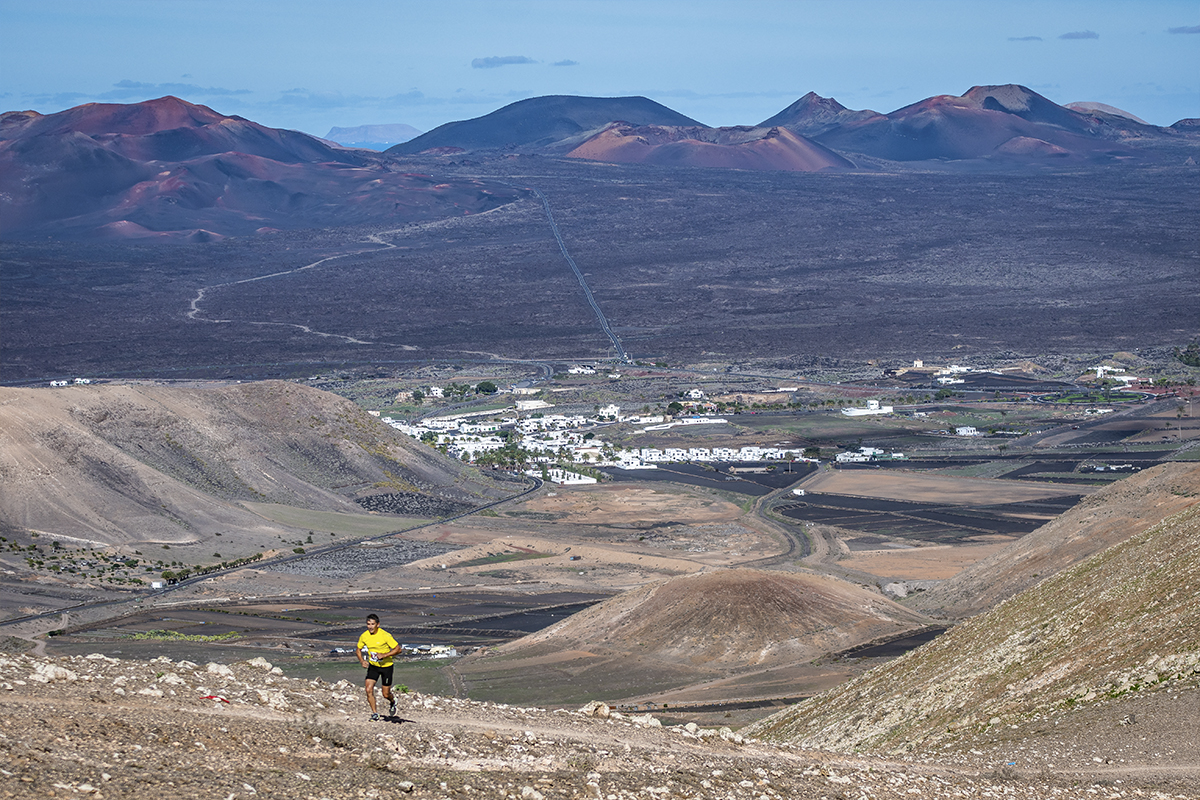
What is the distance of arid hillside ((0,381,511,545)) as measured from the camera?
5488cm

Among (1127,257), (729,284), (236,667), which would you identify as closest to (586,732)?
(236,667)

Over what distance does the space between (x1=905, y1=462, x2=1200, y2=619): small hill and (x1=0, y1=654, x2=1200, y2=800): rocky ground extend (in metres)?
23.0

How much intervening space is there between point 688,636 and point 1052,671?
18.0 metres

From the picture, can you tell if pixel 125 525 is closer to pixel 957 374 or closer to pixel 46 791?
pixel 46 791

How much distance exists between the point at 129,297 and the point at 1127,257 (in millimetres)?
132763

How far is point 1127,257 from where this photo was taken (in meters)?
188

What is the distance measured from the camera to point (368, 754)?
1305cm

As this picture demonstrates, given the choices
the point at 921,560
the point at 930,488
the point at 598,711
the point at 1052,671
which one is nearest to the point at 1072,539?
the point at 921,560

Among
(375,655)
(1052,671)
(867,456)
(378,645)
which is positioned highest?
(378,645)

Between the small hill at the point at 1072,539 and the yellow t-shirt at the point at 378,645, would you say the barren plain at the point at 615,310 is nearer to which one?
the small hill at the point at 1072,539

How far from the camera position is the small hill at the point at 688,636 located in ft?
117

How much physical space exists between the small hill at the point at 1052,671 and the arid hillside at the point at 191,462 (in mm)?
36105

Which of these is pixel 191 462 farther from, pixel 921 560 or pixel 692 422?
pixel 692 422

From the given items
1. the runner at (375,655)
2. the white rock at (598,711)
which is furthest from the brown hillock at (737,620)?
the runner at (375,655)
